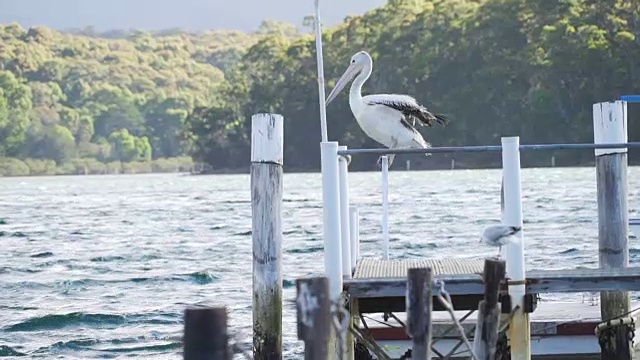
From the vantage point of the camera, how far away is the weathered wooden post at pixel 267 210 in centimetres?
949

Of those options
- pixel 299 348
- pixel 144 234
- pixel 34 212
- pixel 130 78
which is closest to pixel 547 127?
pixel 34 212

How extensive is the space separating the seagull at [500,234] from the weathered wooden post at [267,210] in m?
1.52

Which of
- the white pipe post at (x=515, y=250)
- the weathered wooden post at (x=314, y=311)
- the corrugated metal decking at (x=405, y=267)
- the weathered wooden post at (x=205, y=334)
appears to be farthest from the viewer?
the corrugated metal decking at (x=405, y=267)

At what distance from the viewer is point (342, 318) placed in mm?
8875

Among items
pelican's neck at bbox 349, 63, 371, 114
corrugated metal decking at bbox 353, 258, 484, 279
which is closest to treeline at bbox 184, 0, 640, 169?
pelican's neck at bbox 349, 63, 371, 114

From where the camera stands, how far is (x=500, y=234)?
8.94 meters

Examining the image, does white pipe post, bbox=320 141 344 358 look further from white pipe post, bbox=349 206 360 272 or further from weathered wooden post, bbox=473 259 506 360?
white pipe post, bbox=349 206 360 272

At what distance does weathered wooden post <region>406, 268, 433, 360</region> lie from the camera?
7.14 m

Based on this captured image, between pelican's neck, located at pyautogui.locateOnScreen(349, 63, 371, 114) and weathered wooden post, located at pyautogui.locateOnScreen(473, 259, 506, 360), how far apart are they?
506 cm

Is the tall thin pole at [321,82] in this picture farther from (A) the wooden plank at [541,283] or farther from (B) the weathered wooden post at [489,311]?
(B) the weathered wooden post at [489,311]

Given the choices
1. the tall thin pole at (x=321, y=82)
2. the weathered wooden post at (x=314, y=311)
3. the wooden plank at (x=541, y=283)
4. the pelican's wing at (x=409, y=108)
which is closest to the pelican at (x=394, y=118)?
the pelican's wing at (x=409, y=108)

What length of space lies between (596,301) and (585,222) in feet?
75.3

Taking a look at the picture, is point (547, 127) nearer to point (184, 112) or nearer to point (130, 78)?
point (184, 112)

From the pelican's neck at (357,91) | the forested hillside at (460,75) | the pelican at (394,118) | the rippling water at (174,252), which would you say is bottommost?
the rippling water at (174,252)
